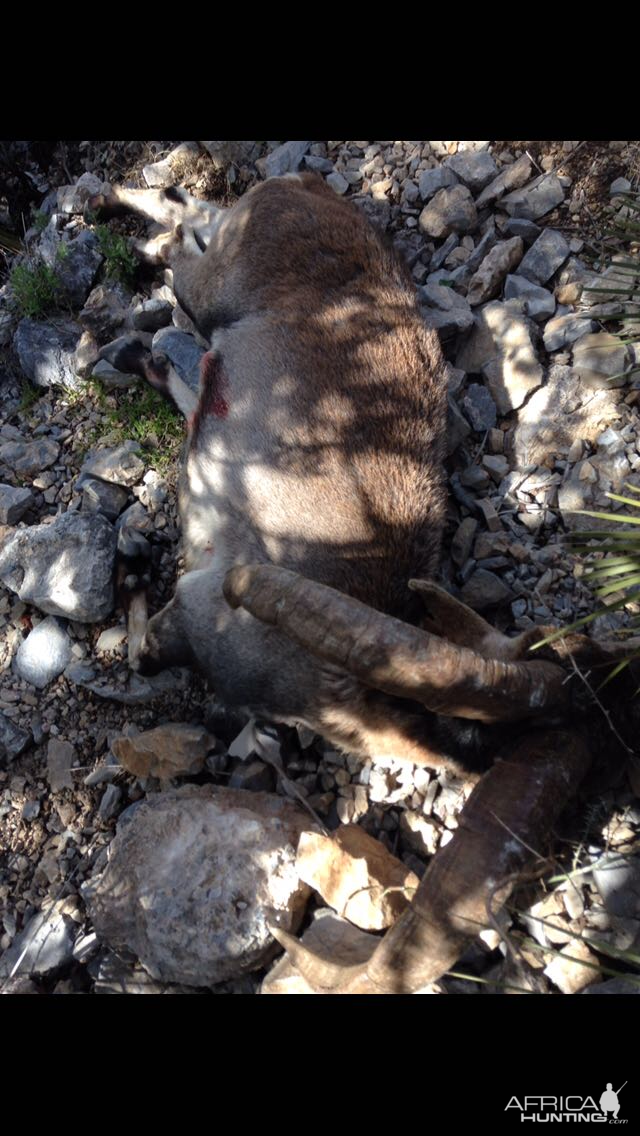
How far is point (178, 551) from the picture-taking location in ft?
15.9

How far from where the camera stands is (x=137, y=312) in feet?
17.7

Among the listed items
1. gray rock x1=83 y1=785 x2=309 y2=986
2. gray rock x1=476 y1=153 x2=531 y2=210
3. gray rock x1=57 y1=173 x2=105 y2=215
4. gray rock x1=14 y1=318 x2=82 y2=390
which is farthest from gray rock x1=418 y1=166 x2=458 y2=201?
gray rock x1=83 y1=785 x2=309 y2=986

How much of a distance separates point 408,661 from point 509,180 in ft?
11.8

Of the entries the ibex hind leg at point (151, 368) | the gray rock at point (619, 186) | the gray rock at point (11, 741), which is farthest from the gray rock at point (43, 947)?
the gray rock at point (619, 186)

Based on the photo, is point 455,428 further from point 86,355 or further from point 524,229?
point 86,355

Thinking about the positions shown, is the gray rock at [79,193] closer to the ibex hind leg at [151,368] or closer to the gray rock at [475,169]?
the ibex hind leg at [151,368]

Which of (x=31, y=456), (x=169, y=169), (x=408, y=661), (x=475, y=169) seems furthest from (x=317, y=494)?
(x=169, y=169)

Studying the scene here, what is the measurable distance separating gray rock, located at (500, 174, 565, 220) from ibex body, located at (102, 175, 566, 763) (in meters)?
1.07

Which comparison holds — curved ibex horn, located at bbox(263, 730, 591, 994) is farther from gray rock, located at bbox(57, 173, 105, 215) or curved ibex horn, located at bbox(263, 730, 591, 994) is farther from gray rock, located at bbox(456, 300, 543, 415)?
gray rock, located at bbox(57, 173, 105, 215)

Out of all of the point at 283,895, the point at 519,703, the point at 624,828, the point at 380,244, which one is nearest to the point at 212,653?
the point at 283,895

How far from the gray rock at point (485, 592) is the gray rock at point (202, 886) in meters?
1.36

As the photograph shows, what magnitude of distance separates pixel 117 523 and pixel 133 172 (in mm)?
2964

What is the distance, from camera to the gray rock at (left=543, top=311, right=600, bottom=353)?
458 cm
